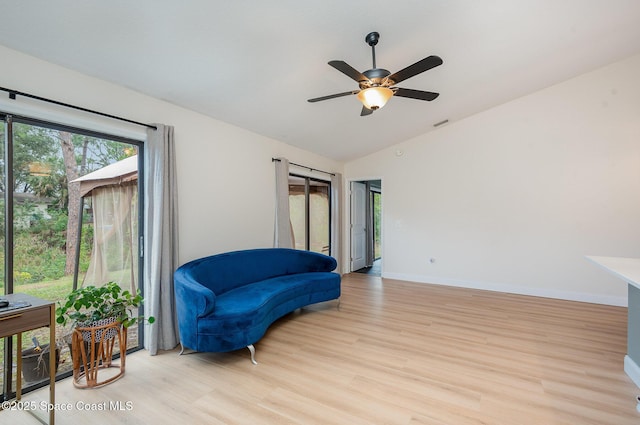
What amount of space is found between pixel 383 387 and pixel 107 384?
214 cm

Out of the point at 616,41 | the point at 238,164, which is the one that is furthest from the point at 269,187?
the point at 616,41

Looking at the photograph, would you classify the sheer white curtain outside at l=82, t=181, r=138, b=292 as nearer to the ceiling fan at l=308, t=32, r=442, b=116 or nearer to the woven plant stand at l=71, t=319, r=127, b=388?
the woven plant stand at l=71, t=319, r=127, b=388

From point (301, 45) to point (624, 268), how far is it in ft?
10.4

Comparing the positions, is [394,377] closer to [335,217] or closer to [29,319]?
[29,319]

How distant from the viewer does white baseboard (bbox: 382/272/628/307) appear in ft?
14.0

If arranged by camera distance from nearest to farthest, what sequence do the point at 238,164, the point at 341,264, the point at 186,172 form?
the point at 186,172
the point at 238,164
the point at 341,264

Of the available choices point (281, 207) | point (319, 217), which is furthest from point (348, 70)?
point (319, 217)

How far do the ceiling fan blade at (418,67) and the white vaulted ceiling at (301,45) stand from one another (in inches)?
20.7

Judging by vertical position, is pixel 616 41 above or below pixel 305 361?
above

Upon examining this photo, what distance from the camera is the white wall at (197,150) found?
216 centimetres

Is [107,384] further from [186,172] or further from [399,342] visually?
[399,342]

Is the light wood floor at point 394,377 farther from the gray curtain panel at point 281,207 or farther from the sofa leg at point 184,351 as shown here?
the gray curtain panel at point 281,207

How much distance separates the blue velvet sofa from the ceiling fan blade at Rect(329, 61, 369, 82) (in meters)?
2.06

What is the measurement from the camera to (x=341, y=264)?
20.6 feet
